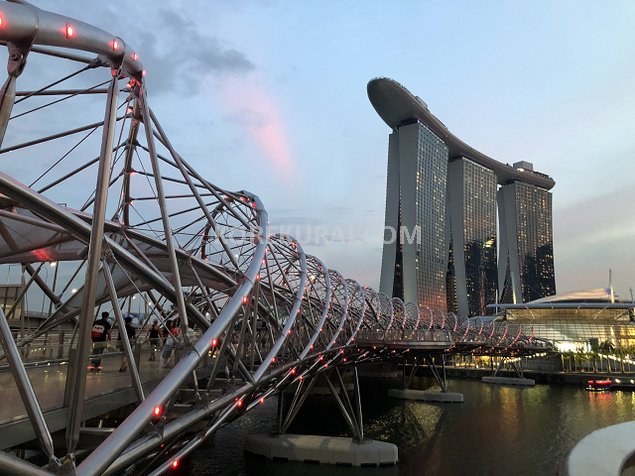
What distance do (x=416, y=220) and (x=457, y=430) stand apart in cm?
12823

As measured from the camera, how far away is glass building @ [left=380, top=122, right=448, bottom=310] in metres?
165

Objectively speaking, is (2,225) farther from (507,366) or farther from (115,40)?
(507,366)

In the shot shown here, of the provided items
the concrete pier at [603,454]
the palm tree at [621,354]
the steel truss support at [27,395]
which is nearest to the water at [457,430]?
the concrete pier at [603,454]

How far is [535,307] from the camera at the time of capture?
12162 centimetres

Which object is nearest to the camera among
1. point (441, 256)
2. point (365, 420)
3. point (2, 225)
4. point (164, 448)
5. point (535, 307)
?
point (164, 448)

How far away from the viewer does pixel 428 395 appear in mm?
59219

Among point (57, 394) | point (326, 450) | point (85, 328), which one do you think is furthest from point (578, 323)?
point (85, 328)

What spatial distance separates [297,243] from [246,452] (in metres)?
14.3

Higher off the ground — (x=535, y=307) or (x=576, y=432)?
(x=535, y=307)

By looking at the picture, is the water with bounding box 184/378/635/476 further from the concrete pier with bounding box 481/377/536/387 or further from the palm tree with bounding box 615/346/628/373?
the palm tree with bounding box 615/346/628/373

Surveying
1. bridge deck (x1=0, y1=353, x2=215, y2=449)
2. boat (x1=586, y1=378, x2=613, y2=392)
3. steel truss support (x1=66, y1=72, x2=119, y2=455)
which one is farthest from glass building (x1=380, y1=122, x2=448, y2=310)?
steel truss support (x1=66, y1=72, x2=119, y2=455)

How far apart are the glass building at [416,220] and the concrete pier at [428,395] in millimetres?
100641

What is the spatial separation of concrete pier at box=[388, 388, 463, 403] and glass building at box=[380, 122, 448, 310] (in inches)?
3962

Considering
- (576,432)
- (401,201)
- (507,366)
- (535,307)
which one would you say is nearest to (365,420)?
(576,432)
